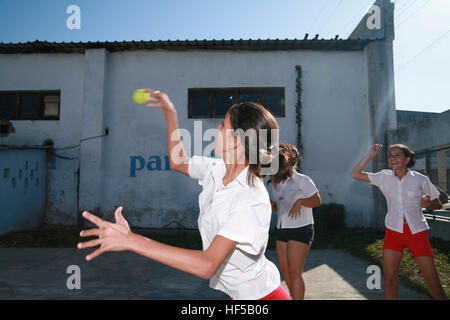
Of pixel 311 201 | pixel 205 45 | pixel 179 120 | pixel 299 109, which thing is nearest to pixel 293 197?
pixel 311 201

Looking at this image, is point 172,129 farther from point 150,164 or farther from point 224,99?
point 224,99

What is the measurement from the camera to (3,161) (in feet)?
29.8

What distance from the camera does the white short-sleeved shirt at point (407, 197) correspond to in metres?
3.37

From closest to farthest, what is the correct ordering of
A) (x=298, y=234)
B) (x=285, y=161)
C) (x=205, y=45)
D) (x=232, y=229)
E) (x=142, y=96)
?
(x=232, y=229) → (x=142, y=96) → (x=285, y=161) → (x=298, y=234) → (x=205, y=45)

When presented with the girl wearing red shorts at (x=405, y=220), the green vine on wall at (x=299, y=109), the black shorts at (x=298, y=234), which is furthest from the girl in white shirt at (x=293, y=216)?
the green vine on wall at (x=299, y=109)

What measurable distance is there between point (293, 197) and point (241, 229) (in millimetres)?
2447

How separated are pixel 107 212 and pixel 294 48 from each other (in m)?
7.82

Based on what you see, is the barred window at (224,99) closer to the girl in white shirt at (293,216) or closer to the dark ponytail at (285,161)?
the girl in white shirt at (293,216)

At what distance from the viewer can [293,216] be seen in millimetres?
3533

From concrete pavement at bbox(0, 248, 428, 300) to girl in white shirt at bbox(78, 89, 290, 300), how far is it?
284cm

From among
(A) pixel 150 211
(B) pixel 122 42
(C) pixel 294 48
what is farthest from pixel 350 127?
(B) pixel 122 42

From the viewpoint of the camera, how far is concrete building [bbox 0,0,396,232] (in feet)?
32.3

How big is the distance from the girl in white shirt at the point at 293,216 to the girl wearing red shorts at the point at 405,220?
80 centimetres

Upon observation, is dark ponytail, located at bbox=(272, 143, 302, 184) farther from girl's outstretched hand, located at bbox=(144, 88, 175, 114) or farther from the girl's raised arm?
girl's outstretched hand, located at bbox=(144, 88, 175, 114)
